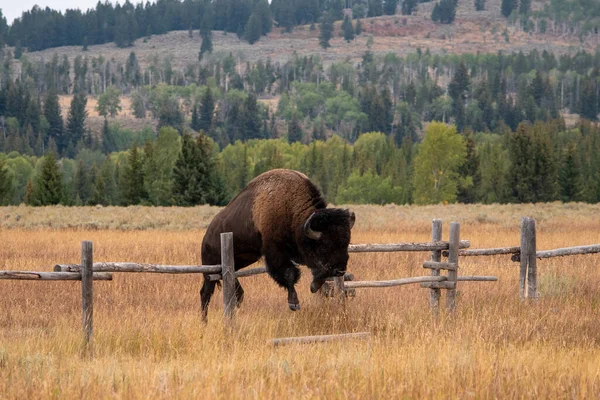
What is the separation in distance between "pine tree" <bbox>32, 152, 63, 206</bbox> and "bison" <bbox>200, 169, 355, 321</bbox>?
53028mm

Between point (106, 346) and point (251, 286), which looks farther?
point (251, 286)

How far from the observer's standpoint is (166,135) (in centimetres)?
8369

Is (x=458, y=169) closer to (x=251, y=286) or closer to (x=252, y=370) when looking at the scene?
(x=251, y=286)

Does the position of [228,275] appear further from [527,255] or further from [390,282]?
[527,255]

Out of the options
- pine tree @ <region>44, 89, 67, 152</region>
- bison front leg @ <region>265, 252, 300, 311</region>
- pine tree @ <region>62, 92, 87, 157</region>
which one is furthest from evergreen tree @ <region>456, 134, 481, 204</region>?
pine tree @ <region>44, 89, 67, 152</region>

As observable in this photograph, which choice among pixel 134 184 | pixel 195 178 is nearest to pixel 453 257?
pixel 195 178

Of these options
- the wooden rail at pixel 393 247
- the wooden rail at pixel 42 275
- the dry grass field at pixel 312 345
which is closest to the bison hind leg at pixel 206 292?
the dry grass field at pixel 312 345

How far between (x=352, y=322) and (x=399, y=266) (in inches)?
279

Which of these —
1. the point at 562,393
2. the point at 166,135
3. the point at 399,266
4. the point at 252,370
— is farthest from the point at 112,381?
the point at 166,135

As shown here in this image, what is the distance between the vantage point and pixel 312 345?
29.7 ft

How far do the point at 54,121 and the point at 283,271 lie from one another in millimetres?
190321

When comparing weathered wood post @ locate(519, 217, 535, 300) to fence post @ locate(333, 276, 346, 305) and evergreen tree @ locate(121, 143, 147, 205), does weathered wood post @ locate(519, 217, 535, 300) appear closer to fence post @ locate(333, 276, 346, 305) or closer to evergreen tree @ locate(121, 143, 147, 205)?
fence post @ locate(333, 276, 346, 305)

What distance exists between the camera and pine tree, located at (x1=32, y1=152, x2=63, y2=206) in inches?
2463

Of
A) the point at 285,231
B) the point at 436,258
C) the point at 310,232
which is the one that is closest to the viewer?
the point at 310,232
